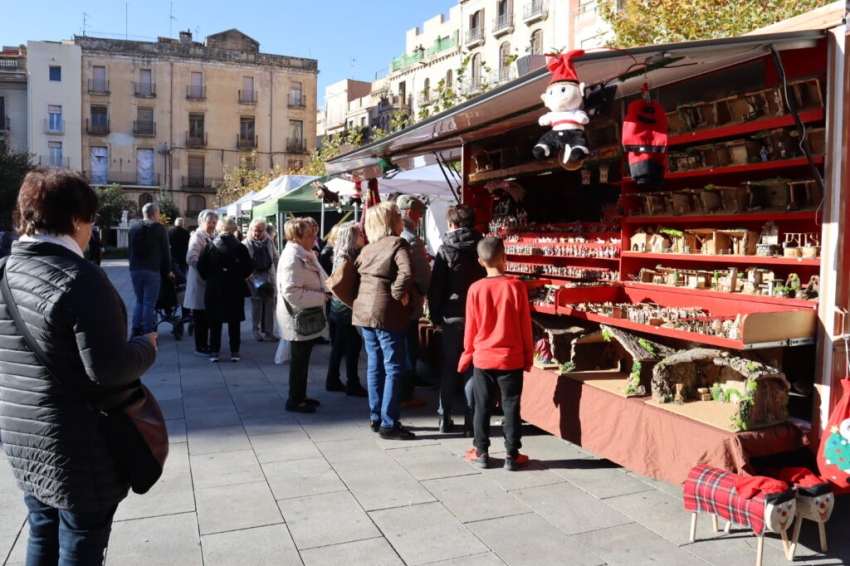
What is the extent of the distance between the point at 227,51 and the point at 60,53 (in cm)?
973

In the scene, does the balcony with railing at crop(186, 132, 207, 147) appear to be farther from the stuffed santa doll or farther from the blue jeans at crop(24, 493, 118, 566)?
the blue jeans at crop(24, 493, 118, 566)

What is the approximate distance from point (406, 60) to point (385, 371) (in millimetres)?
41685

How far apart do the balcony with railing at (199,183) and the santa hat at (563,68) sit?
44.3 m

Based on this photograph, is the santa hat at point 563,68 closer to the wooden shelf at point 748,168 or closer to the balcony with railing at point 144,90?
the wooden shelf at point 748,168

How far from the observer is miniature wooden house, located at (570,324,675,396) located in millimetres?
4387

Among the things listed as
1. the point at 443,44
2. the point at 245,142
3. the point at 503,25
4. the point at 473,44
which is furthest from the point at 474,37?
the point at 245,142

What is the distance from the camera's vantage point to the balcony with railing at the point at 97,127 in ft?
144

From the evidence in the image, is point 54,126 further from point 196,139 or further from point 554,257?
point 554,257

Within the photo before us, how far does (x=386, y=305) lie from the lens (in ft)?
16.5

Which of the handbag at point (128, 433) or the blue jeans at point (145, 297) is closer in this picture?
the handbag at point (128, 433)

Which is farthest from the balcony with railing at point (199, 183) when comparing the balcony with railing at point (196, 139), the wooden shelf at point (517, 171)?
the wooden shelf at point (517, 171)

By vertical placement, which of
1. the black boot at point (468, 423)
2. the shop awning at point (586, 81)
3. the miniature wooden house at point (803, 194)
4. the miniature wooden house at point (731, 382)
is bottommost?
the black boot at point (468, 423)

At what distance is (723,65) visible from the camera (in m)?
4.42

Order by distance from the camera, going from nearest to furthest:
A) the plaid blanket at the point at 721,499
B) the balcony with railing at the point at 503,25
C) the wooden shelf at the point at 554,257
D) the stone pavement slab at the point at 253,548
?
the plaid blanket at the point at 721,499 < the stone pavement slab at the point at 253,548 < the wooden shelf at the point at 554,257 < the balcony with railing at the point at 503,25
